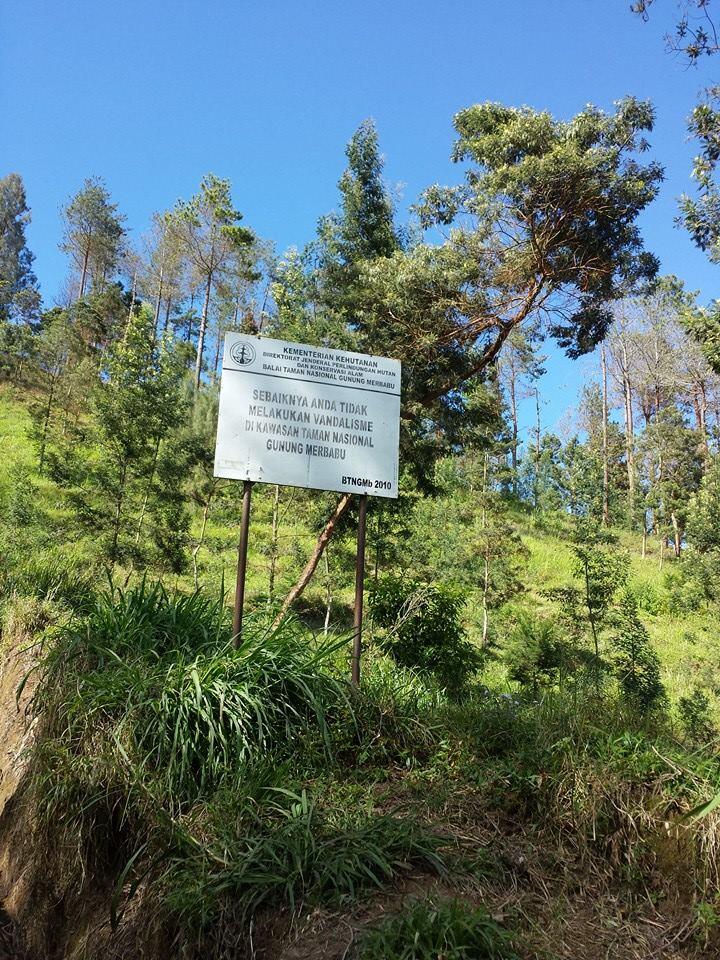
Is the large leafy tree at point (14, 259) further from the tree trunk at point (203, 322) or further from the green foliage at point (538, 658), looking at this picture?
the green foliage at point (538, 658)

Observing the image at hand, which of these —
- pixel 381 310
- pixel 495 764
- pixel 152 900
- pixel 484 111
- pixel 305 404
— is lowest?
pixel 152 900

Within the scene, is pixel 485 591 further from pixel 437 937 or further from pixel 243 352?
pixel 437 937

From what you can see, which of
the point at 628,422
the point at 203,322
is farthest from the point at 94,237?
the point at 628,422

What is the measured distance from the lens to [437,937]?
2.40 m

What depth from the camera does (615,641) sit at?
35.4ft

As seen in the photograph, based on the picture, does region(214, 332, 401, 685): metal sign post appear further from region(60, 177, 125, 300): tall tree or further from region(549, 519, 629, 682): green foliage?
region(60, 177, 125, 300): tall tree

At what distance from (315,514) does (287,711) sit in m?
9.26

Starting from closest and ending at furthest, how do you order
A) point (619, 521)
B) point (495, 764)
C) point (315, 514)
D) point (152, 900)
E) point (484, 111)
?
point (152, 900)
point (495, 764)
point (484, 111)
point (315, 514)
point (619, 521)

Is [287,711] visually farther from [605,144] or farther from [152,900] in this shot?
[605,144]

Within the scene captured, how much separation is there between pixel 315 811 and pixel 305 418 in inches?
115

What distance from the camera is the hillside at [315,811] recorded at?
9.09 feet

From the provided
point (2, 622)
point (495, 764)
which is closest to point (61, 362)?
point (2, 622)

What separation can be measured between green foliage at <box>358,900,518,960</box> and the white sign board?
321 centimetres

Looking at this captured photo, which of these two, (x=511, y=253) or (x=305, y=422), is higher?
(x=511, y=253)
